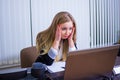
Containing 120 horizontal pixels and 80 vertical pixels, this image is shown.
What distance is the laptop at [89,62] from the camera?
1135 mm

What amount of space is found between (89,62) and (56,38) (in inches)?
20.7

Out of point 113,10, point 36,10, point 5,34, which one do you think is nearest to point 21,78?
point 5,34

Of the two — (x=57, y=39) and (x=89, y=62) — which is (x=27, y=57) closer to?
(x=57, y=39)

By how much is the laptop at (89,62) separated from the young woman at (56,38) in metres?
0.45

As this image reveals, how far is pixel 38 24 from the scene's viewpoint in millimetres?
2744

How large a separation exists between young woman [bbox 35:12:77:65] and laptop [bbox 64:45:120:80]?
0.45 metres

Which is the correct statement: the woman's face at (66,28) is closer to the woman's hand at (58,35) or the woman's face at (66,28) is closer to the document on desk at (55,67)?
A: the woman's hand at (58,35)

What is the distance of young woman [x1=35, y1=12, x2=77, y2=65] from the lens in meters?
1.61

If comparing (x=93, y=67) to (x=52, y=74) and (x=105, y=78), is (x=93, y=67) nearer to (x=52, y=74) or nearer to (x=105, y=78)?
(x=105, y=78)

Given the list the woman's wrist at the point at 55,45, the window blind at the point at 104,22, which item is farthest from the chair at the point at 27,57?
the window blind at the point at 104,22

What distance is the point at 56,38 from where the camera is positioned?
1.66 metres

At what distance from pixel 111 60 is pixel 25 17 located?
1.61 metres

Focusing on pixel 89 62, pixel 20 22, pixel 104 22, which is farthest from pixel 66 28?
pixel 104 22

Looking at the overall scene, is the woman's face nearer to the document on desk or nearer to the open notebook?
the document on desk
